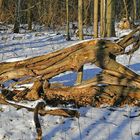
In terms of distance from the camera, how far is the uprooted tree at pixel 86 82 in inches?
230

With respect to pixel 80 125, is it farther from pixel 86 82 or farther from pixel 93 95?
pixel 86 82

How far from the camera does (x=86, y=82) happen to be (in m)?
6.02

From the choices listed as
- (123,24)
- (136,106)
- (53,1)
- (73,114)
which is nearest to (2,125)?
(73,114)

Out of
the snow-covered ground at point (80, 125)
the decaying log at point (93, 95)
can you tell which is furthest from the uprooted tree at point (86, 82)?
the snow-covered ground at point (80, 125)

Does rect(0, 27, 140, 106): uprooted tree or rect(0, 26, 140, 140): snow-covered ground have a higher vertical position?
rect(0, 27, 140, 106): uprooted tree

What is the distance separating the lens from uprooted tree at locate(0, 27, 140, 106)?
19.2 ft

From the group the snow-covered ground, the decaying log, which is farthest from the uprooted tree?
the snow-covered ground

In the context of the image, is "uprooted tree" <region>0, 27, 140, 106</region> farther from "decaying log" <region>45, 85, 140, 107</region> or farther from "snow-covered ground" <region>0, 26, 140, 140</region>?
"snow-covered ground" <region>0, 26, 140, 140</region>

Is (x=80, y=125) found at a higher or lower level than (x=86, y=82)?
lower

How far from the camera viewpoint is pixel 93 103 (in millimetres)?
5891

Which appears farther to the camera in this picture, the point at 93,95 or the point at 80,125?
the point at 93,95

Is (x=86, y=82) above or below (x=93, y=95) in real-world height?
above

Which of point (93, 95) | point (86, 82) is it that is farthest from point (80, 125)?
point (86, 82)

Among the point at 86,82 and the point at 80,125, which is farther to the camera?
the point at 86,82
